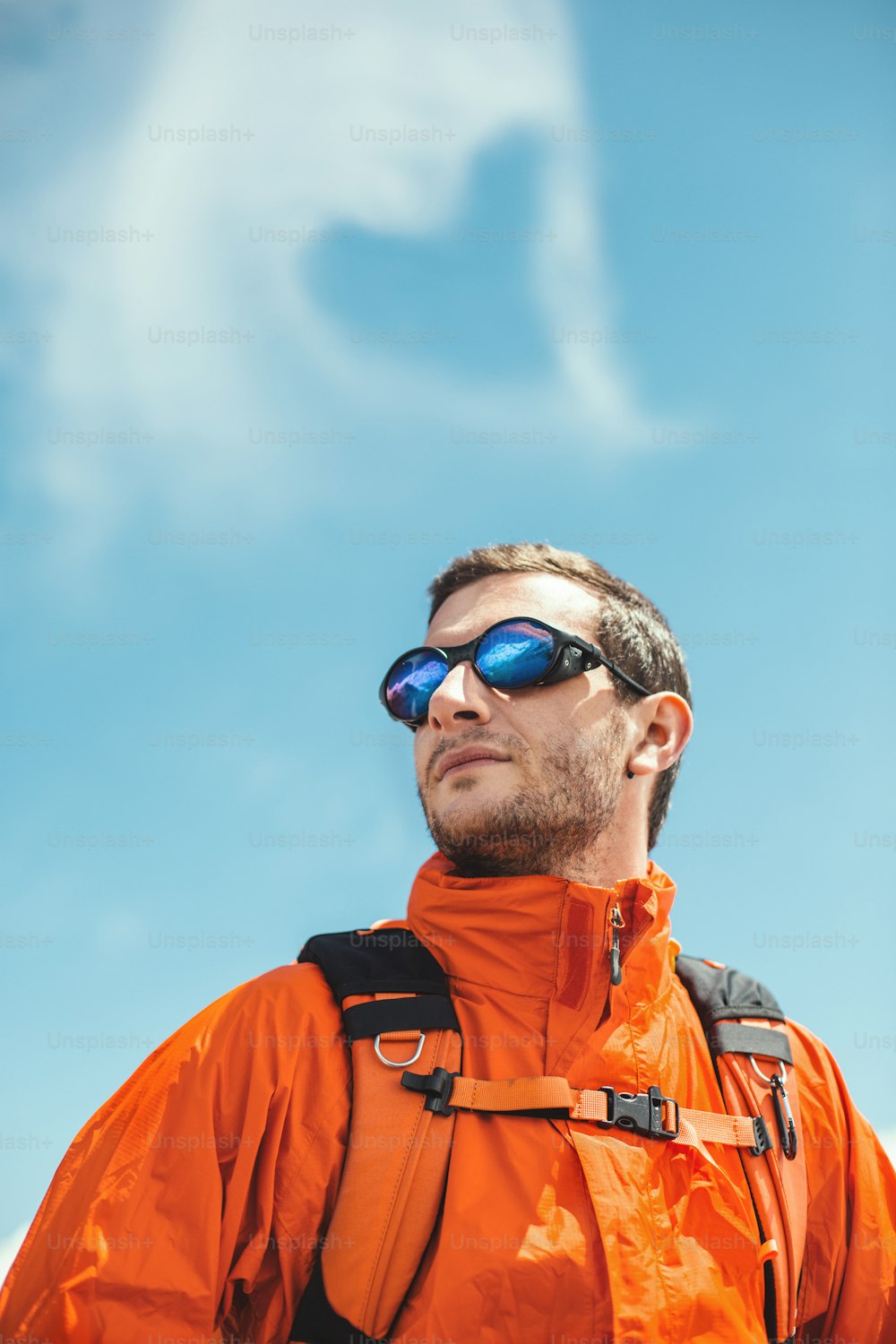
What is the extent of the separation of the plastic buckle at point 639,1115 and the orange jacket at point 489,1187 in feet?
0.17

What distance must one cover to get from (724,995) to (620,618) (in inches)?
68.9

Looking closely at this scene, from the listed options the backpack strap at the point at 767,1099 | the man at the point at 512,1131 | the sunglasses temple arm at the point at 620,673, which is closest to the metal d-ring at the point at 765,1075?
the backpack strap at the point at 767,1099

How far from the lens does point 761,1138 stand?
351cm

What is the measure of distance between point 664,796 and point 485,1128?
2.06 metres

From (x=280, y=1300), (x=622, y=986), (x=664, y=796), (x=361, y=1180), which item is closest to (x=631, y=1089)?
(x=622, y=986)

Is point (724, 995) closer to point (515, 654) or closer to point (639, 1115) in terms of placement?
point (639, 1115)

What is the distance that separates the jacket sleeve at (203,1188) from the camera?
266 centimetres

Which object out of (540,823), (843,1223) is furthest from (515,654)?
(843,1223)

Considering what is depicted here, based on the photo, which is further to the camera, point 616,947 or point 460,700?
point 460,700

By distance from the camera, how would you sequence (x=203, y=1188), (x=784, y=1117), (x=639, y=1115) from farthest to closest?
(x=784, y=1117) < (x=639, y=1115) < (x=203, y=1188)

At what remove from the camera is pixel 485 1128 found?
3.22 m

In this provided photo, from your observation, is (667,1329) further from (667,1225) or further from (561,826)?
(561,826)

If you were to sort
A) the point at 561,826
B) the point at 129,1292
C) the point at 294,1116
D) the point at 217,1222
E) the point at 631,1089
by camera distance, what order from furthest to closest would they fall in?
the point at 561,826, the point at 631,1089, the point at 294,1116, the point at 217,1222, the point at 129,1292

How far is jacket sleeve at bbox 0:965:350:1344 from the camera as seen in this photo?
8.73 ft
